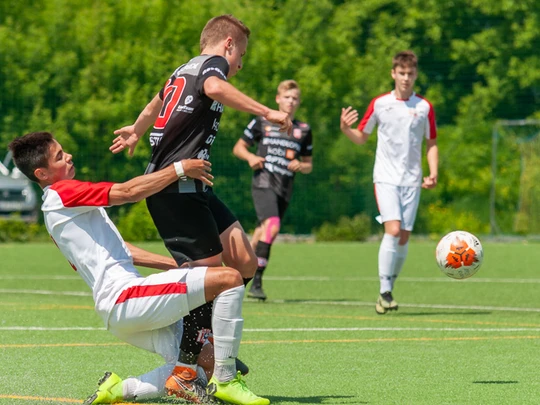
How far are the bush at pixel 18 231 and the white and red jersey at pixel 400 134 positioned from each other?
1528cm

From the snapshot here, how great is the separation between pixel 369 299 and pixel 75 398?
274 inches

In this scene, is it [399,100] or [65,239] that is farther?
[399,100]

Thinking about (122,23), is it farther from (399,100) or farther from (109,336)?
(109,336)

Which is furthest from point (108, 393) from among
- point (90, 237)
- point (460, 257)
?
point (460, 257)

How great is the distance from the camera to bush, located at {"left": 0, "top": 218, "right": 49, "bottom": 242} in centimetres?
2547

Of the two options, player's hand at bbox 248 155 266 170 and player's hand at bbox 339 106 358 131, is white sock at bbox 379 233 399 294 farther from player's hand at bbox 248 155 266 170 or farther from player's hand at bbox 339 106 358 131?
player's hand at bbox 248 155 266 170

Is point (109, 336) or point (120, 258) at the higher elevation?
point (120, 258)

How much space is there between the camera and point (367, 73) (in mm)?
34906

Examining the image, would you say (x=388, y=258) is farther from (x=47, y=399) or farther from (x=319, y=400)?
(x=47, y=399)

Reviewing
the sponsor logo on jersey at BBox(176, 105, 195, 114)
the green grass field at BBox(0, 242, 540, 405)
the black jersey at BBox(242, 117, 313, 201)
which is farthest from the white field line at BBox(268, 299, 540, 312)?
the sponsor logo on jersey at BBox(176, 105, 195, 114)

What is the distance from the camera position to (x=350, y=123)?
10305 mm

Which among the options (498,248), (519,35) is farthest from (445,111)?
(498,248)

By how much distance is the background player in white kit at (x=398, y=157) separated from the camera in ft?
37.0

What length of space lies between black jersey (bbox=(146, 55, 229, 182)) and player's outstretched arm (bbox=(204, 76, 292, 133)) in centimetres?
16
